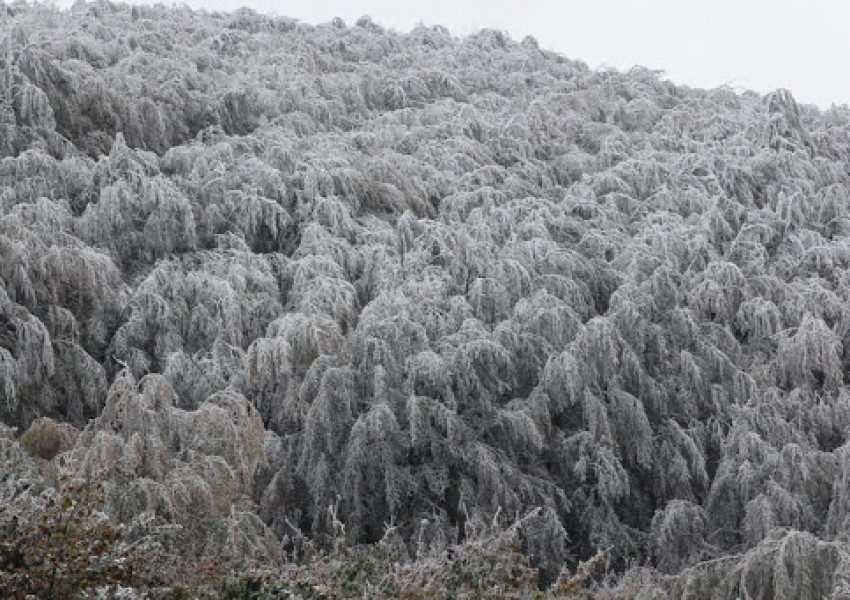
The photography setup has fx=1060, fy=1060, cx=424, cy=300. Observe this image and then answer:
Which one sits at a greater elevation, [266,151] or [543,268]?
[266,151]

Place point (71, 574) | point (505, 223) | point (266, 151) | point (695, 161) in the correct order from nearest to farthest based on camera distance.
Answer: point (71, 574), point (505, 223), point (266, 151), point (695, 161)

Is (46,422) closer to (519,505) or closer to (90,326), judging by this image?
(90,326)

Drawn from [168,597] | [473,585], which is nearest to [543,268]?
[473,585]

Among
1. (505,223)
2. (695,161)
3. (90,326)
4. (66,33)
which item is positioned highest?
(66,33)

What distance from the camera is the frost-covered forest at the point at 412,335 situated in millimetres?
8094

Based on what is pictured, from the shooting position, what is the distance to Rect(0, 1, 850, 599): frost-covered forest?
809 cm

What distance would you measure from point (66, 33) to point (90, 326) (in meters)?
7.73

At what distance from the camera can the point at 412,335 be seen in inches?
391

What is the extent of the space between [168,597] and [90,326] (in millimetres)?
5097

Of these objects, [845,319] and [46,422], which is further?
[845,319]

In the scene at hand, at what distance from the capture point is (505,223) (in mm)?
A: 12836

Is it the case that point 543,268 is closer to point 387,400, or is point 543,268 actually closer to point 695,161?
point 387,400

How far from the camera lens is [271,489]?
916cm

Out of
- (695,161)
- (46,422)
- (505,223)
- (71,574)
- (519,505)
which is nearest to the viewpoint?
(71,574)
